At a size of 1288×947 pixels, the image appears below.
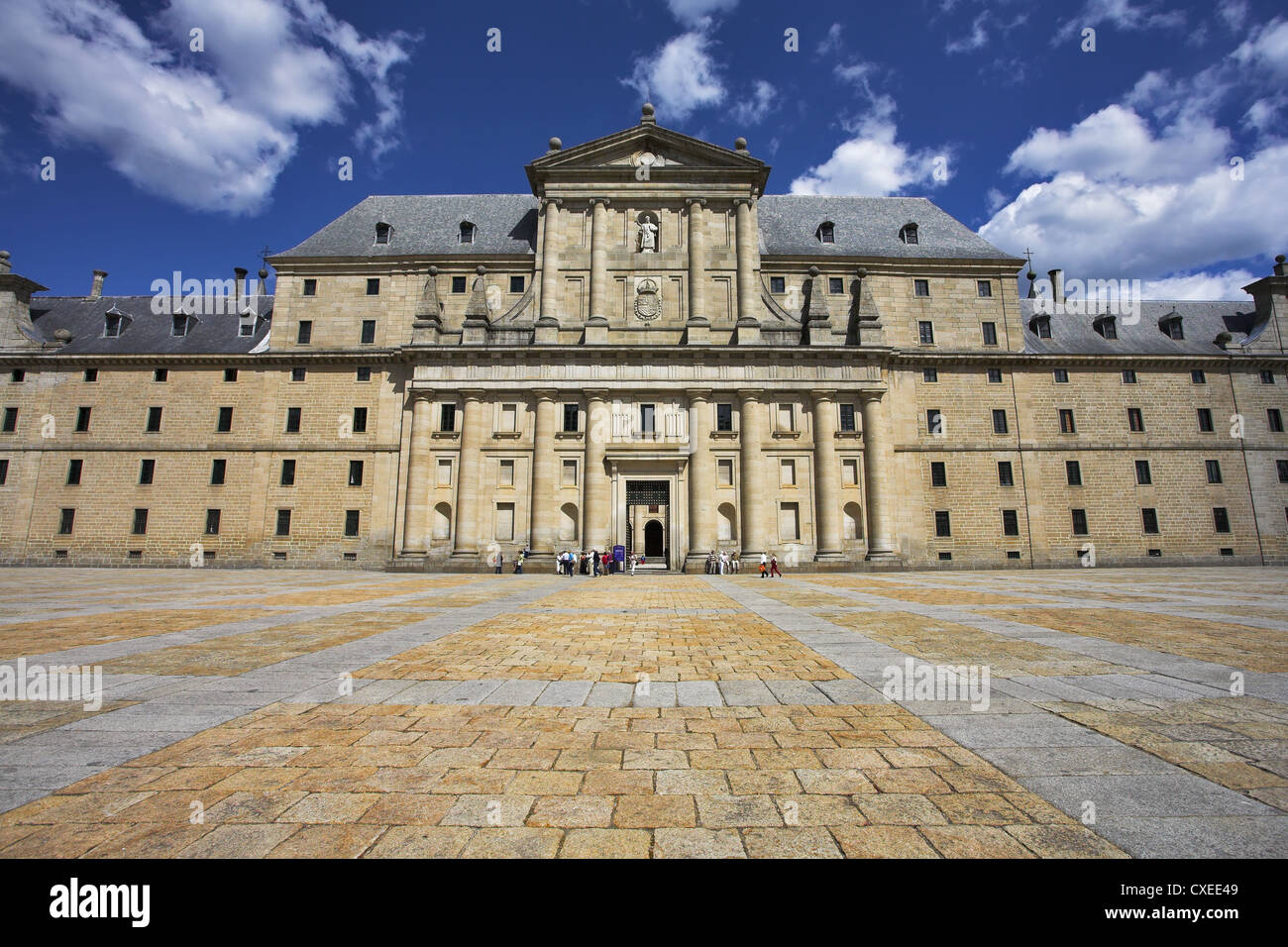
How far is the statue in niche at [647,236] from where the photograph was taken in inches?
1294

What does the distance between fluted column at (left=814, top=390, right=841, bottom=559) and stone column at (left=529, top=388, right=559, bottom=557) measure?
13.8 metres

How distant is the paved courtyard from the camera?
8.15ft

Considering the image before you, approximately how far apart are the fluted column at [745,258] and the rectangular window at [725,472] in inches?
309

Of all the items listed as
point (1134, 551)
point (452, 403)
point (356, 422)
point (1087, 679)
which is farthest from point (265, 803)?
point (1134, 551)

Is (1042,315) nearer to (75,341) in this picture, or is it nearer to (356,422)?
(356,422)

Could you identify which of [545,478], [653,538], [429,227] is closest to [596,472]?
[545,478]

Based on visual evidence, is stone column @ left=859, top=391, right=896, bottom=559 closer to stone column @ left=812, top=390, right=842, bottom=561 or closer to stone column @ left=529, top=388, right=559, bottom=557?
stone column @ left=812, top=390, right=842, bottom=561

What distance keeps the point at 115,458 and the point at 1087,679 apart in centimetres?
4618

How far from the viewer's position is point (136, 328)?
125 ft

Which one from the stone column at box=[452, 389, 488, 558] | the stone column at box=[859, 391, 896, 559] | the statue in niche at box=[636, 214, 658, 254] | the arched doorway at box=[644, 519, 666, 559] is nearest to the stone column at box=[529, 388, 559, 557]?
the stone column at box=[452, 389, 488, 558]

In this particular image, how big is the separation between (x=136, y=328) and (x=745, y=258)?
40.2m

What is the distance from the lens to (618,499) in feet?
98.1

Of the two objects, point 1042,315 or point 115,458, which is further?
point 1042,315
